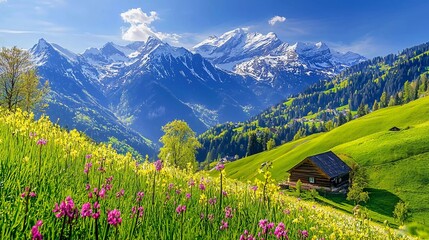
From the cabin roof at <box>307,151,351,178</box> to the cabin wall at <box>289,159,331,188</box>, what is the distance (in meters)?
1.31

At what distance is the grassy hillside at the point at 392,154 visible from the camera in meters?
72.9

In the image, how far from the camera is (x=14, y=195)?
3.94 metres

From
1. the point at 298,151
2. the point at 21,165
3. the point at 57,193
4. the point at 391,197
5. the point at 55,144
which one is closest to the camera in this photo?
the point at 57,193

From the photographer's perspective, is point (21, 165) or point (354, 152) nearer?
point (21, 165)

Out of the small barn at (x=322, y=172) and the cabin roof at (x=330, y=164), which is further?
the cabin roof at (x=330, y=164)

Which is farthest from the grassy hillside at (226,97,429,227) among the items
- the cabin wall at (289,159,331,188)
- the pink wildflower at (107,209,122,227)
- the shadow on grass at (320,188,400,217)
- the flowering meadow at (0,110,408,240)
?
the pink wildflower at (107,209,122,227)

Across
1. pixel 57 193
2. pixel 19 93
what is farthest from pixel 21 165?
pixel 19 93

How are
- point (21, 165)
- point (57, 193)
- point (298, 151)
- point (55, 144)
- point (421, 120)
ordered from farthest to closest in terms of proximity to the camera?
point (298, 151) < point (421, 120) < point (55, 144) < point (21, 165) < point (57, 193)

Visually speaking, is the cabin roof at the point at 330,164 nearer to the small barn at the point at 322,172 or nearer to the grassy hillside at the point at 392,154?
the small barn at the point at 322,172

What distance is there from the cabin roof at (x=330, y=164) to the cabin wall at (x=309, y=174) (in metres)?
1.31

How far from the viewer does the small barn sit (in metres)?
84.4

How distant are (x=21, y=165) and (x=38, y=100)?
2691 inches

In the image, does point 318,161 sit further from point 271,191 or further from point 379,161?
point 271,191

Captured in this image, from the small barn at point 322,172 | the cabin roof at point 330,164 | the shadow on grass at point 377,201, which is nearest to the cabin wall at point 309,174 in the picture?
the small barn at point 322,172
